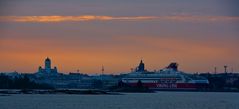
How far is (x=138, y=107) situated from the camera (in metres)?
72.1

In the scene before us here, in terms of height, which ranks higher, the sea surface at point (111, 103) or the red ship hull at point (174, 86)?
the red ship hull at point (174, 86)

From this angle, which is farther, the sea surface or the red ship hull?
the red ship hull

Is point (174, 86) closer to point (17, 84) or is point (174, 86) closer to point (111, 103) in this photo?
point (17, 84)

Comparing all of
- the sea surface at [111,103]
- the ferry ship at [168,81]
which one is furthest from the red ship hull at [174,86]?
the sea surface at [111,103]

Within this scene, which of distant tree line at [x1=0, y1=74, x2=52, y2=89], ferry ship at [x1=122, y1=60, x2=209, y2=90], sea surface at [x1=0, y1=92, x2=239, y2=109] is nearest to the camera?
sea surface at [x1=0, y1=92, x2=239, y2=109]

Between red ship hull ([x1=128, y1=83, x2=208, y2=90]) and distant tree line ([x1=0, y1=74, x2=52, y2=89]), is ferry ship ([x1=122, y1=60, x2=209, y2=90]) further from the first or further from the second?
distant tree line ([x1=0, y1=74, x2=52, y2=89])

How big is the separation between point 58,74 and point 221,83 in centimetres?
4616

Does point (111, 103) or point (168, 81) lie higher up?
point (168, 81)

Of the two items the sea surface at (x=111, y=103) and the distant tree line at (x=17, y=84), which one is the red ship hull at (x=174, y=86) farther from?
the sea surface at (x=111, y=103)

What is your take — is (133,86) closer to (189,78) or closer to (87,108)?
(189,78)

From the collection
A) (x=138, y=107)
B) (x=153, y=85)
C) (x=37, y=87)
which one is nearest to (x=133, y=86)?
(x=153, y=85)

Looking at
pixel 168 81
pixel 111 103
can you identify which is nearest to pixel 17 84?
pixel 168 81

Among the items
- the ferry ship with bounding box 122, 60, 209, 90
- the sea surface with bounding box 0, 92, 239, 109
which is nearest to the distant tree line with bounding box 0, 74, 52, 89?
the ferry ship with bounding box 122, 60, 209, 90

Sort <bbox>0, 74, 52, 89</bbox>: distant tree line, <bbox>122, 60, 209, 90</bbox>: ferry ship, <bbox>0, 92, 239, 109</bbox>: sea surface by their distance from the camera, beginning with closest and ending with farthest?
<bbox>0, 92, 239, 109</bbox>: sea surface → <bbox>0, 74, 52, 89</bbox>: distant tree line → <bbox>122, 60, 209, 90</bbox>: ferry ship
